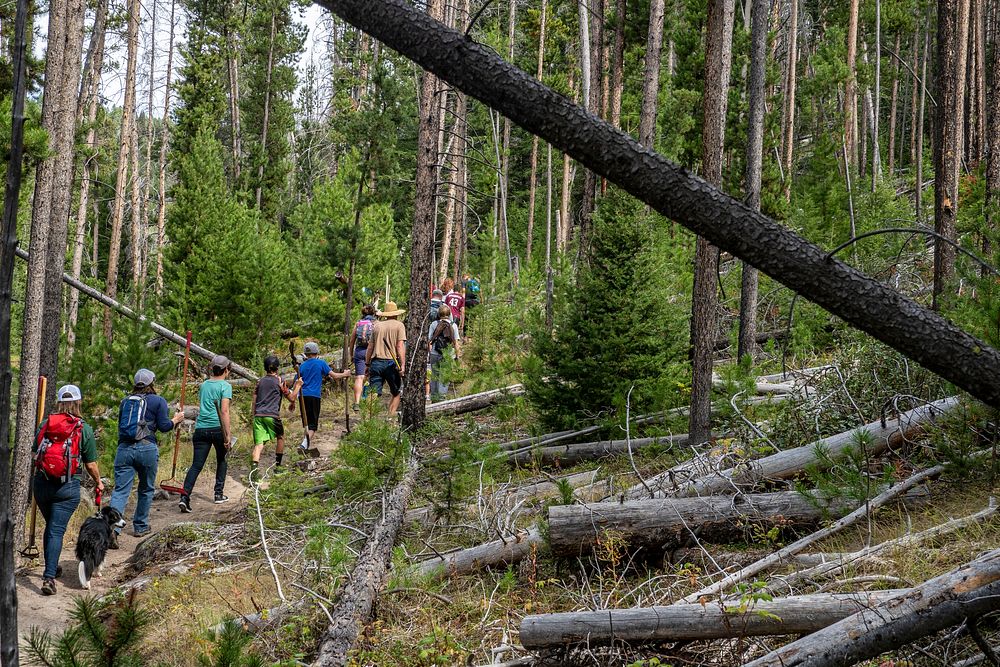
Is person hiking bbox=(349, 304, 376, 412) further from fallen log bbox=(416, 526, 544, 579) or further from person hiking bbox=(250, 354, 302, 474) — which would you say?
fallen log bbox=(416, 526, 544, 579)

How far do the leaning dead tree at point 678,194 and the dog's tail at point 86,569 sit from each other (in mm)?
6658

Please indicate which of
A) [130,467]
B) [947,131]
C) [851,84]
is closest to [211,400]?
[130,467]

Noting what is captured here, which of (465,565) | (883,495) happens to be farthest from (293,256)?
(883,495)

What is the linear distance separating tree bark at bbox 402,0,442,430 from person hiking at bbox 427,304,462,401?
9.10 ft

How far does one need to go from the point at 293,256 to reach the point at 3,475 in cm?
1891

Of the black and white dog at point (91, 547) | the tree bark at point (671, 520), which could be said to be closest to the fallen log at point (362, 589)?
the tree bark at point (671, 520)

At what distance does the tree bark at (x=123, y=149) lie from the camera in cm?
1816

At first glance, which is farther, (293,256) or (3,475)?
(293,256)

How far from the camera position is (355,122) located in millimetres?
21859

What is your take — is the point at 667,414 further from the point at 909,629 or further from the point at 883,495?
the point at 909,629

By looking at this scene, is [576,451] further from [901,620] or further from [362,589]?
[901,620]

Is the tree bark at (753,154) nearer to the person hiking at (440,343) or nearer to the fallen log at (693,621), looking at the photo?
the person hiking at (440,343)

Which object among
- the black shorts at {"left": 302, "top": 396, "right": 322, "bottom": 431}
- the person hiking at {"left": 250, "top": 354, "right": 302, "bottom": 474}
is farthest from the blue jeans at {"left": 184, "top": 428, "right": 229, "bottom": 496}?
the black shorts at {"left": 302, "top": 396, "right": 322, "bottom": 431}

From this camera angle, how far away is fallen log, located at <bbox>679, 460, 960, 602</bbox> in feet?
15.7
